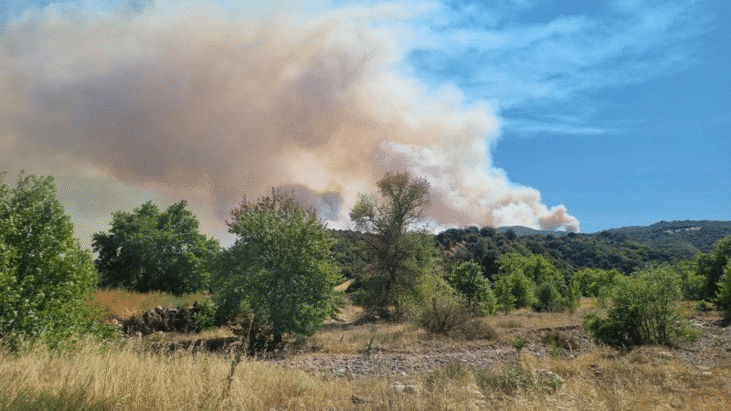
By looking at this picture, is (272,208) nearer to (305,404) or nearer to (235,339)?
(235,339)

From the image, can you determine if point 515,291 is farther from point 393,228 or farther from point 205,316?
point 205,316

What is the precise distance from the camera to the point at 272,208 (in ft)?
71.6

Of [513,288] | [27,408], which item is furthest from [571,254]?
[27,408]

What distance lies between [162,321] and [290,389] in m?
18.0

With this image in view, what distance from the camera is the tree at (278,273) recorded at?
19.0 meters

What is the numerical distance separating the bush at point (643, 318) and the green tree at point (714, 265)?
31.9 metres

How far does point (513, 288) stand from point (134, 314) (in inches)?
1841

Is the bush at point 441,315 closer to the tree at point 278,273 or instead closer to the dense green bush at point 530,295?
the tree at point 278,273

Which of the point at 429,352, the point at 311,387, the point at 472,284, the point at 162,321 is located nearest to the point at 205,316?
the point at 162,321

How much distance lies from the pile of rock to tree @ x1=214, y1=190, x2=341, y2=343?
5.25 m

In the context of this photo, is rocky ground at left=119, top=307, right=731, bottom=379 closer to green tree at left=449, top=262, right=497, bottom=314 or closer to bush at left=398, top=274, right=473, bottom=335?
bush at left=398, top=274, right=473, bottom=335

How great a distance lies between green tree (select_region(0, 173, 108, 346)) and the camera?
10586mm

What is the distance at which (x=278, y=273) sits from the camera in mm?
19641

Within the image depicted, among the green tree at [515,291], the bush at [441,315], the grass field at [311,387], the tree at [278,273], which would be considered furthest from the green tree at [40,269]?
the green tree at [515,291]
